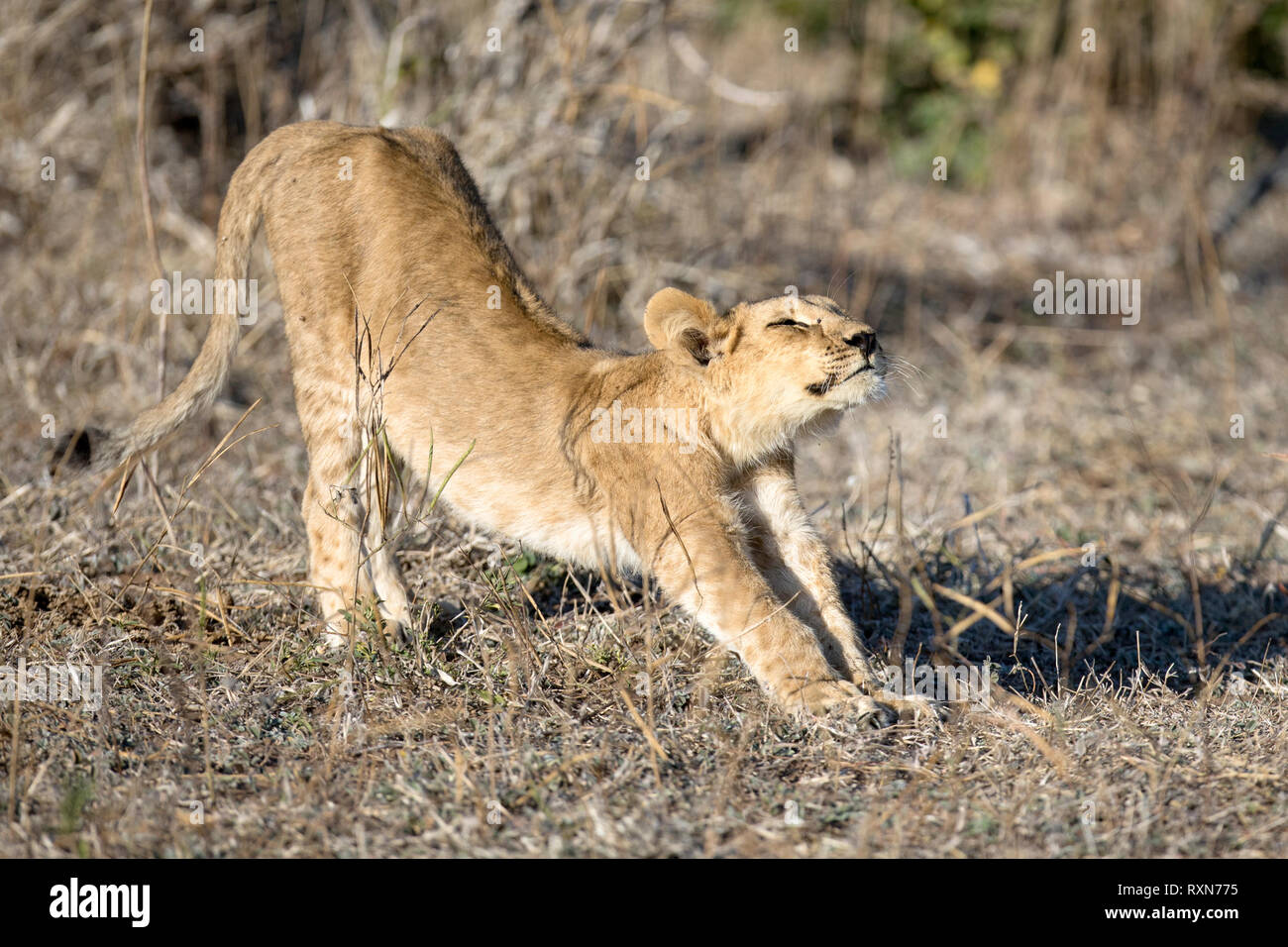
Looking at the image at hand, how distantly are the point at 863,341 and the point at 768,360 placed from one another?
264mm

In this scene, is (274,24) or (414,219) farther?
(274,24)

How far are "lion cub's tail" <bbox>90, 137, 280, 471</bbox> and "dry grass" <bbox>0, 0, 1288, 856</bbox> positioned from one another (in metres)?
0.26

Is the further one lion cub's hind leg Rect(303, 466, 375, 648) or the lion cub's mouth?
lion cub's hind leg Rect(303, 466, 375, 648)

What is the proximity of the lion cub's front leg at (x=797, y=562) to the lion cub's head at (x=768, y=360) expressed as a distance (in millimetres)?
143

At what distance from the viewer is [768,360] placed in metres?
3.54

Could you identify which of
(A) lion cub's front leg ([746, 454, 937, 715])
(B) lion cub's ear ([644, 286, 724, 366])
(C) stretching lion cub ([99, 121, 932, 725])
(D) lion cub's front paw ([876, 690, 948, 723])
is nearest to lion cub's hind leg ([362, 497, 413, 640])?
(C) stretching lion cub ([99, 121, 932, 725])

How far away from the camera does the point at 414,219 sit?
3898 millimetres

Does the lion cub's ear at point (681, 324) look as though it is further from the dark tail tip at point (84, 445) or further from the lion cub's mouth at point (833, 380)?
the dark tail tip at point (84, 445)

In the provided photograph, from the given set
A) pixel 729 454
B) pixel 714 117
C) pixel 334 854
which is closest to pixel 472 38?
pixel 714 117

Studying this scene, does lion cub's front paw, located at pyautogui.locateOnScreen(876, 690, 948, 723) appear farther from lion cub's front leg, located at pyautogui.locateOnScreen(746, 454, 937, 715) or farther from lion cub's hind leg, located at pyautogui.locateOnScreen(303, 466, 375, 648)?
lion cub's hind leg, located at pyautogui.locateOnScreen(303, 466, 375, 648)

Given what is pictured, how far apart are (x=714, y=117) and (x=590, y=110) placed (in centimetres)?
70

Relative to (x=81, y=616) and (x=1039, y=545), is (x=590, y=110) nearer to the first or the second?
(x=1039, y=545)

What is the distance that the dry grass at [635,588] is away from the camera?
302 cm

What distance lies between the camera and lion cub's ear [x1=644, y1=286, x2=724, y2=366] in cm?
357
